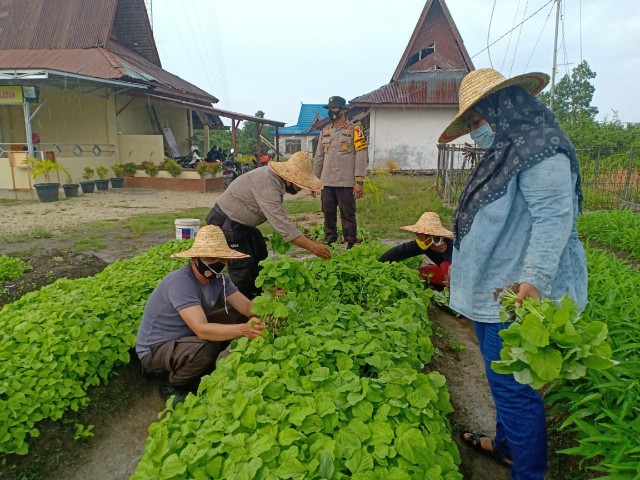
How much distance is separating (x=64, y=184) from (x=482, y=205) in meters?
13.5

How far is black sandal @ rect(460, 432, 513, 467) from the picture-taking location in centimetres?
→ 251

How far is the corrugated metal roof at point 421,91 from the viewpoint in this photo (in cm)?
2103

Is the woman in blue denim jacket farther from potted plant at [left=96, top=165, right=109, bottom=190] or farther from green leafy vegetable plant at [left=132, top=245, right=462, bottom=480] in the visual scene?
potted plant at [left=96, top=165, right=109, bottom=190]

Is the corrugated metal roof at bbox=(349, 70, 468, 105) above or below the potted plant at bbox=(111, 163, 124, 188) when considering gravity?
above

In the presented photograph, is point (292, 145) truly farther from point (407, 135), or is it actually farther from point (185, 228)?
point (185, 228)

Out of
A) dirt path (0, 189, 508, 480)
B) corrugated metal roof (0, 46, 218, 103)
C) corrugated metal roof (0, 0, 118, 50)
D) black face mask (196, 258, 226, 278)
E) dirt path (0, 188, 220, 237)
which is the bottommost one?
dirt path (0, 189, 508, 480)

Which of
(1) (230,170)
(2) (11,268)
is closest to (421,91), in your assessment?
(1) (230,170)

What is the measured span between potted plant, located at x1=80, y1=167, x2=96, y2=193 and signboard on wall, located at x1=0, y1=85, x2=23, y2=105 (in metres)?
2.40

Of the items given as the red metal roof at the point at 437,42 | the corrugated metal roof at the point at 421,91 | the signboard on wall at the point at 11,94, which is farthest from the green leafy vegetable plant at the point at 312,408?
the red metal roof at the point at 437,42

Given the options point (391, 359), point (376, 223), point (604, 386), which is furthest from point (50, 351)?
point (376, 223)

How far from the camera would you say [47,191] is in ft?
39.0

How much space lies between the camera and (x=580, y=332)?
157 centimetres

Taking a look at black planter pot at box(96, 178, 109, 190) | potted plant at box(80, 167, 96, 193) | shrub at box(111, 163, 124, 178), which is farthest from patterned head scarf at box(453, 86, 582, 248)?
shrub at box(111, 163, 124, 178)

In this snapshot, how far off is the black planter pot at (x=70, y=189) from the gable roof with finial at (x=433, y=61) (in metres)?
12.3
